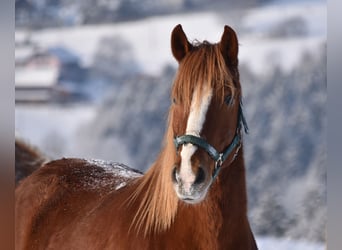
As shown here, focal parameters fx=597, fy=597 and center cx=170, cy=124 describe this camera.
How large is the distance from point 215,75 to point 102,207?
715 mm

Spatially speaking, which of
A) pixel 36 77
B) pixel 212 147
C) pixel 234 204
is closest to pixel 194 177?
pixel 212 147

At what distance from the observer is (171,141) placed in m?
1.79

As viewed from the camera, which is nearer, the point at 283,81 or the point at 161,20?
the point at 283,81

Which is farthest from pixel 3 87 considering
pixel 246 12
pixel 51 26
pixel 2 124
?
pixel 246 12

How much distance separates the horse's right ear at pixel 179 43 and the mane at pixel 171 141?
34 mm

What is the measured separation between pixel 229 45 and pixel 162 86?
2.49 feet

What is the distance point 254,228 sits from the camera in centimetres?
235

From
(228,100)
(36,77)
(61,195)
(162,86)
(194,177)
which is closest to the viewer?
(194,177)

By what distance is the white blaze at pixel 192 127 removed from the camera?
1625 millimetres

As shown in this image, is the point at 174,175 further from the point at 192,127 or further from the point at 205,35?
the point at 205,35

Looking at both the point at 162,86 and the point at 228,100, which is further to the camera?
the point at 162,86

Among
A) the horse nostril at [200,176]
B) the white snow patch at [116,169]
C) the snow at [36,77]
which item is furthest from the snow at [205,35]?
the horse nostril at [200,176]

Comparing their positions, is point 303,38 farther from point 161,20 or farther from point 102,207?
point 102,207

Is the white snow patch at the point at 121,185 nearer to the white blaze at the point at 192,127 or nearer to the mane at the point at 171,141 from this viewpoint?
the mane at the point at 171,141
